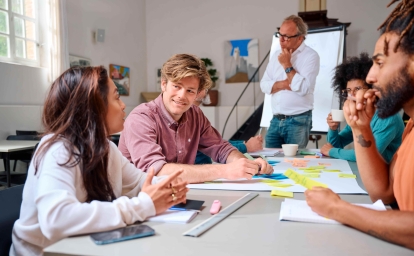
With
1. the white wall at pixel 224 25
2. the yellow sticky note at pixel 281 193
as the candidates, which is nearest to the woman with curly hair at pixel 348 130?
the yellow sticky note at pixel 281 193

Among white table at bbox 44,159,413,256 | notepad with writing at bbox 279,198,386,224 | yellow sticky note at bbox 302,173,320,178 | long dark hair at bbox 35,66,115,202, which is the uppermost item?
long dark hair at bbox 35,66,115,202

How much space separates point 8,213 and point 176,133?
0.93 m

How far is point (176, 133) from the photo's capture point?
1828 mm

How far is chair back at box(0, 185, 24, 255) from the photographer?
3.22ft

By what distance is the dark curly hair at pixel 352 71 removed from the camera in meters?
2.16

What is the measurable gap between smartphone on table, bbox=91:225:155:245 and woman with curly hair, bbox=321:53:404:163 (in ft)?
4.26

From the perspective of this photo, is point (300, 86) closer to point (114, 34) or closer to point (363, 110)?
point (363, 110)

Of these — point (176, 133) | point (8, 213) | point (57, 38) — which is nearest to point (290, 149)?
point (176, 133)

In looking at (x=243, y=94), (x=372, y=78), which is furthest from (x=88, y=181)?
(x=243, y=94)

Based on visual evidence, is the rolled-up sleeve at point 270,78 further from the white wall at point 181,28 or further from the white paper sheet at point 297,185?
the white wall at point 181,28

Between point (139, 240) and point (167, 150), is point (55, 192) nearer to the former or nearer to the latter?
point (139, 240)

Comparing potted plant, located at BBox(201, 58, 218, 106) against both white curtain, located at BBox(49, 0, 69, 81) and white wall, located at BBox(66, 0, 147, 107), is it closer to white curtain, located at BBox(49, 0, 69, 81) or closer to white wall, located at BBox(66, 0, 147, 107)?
white wall, located at BBox(66, 0, 147, 107)

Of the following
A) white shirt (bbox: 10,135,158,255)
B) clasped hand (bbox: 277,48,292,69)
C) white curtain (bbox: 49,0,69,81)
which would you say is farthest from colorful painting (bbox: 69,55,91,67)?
white shirt (bbox: 10,135,158,255)

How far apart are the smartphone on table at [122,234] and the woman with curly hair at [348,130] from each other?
1300 millimetres
